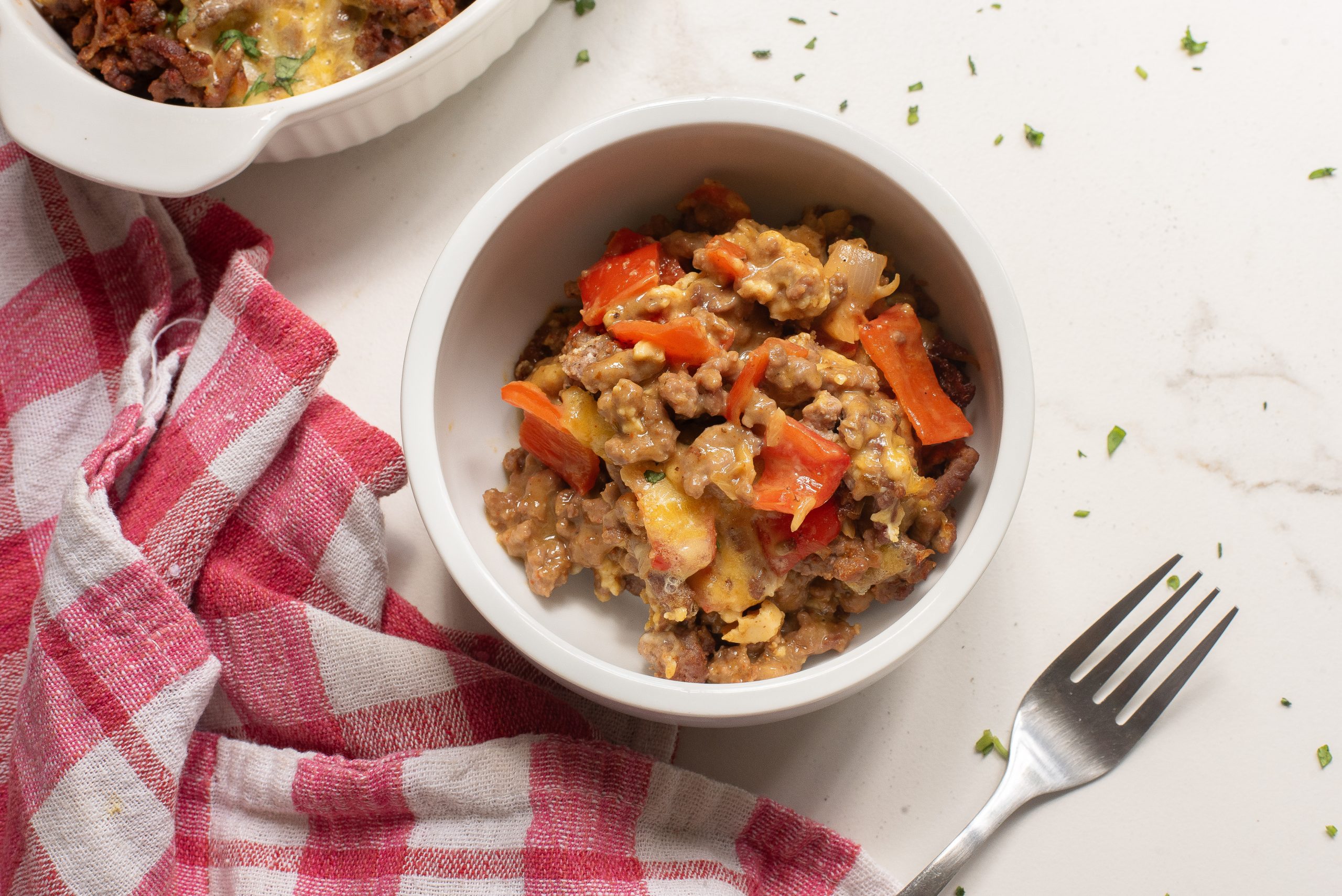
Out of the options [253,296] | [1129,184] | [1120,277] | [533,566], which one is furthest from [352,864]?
[1129,184]

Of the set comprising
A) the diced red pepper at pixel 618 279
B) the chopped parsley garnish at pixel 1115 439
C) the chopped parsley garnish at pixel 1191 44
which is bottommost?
the chopped parsley garnish at pixel 1115 439

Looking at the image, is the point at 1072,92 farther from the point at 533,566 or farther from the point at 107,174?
the point at 107,174

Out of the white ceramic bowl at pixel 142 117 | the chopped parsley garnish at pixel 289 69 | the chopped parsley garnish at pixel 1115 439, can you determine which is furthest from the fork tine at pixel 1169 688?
the chopped parsley garnish at pixel 289 69

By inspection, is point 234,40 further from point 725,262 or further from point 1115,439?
point 1115,439

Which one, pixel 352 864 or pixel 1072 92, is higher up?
pixel 1072 92

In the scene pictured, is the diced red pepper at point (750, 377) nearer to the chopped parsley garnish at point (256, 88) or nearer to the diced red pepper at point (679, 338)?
the diced red pepper at point (679, 338)
